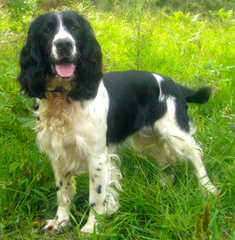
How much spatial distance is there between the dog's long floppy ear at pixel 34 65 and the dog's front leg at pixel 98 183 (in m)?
0.53

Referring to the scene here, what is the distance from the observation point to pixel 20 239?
365 centimetres

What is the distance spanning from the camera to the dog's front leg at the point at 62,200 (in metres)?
3.88

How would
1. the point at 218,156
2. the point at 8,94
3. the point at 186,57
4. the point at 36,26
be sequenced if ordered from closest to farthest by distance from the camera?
the point at 36,26 < the point at 218,156 < the point at 8,94 < the point at 186,57

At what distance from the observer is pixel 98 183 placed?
3855mm

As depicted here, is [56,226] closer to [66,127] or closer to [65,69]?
[66,127]

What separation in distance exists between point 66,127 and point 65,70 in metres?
0.35

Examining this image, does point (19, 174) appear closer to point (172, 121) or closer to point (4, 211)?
point (4, 211)

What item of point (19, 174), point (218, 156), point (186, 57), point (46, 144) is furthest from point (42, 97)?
point (186, 57)

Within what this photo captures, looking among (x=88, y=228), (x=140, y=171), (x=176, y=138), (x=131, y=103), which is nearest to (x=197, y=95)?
(x=176, y=138)

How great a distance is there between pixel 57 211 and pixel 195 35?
3719 mm

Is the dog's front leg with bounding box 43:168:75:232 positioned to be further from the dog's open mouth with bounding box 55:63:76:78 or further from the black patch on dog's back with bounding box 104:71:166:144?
the dog's open mouth with bounding box 55:63:76:78

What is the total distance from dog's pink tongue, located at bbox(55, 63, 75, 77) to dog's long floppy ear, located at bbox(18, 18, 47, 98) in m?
0.12

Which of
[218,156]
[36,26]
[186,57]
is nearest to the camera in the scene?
[36,26]

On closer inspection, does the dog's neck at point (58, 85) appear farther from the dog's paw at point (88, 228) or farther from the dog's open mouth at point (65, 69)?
the dog's paw at point (88, 228)
